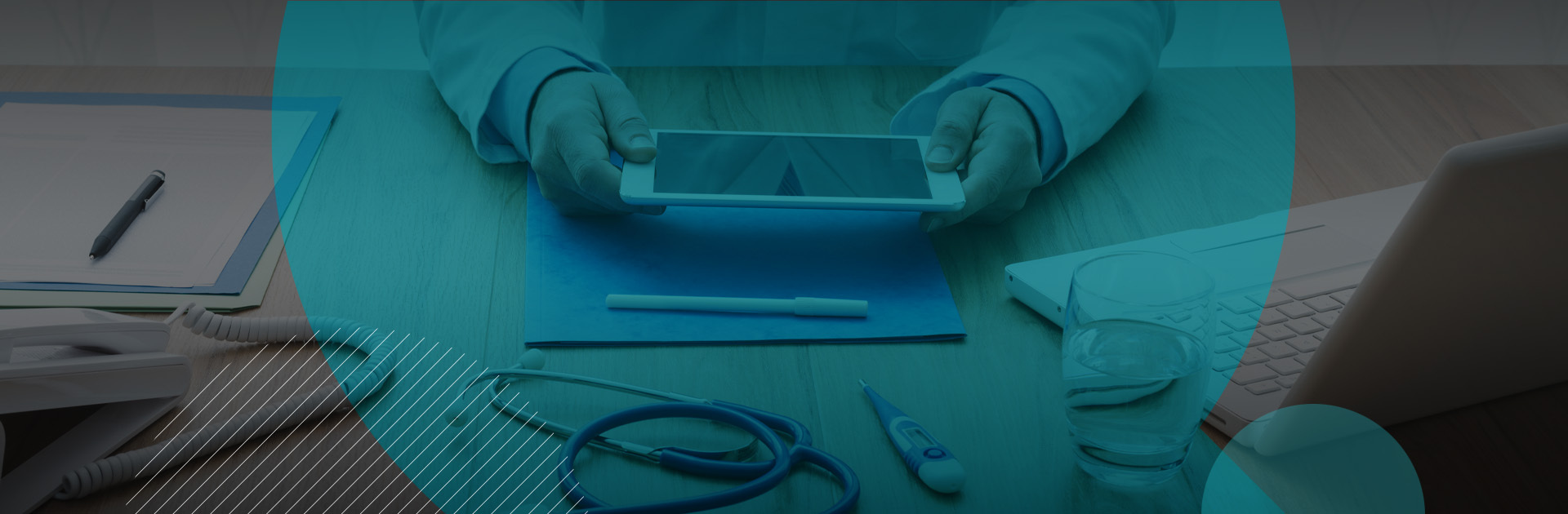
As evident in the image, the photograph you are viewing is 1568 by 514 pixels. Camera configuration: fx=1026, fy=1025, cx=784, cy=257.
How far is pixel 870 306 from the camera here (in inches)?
30.0

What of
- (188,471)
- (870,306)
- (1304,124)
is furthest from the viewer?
(1304,124)

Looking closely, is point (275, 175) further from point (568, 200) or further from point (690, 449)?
point (690, 449)

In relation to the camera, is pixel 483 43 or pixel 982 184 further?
pixel 483 43

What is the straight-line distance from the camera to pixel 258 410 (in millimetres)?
610

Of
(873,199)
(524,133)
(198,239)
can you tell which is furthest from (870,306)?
(198,239)

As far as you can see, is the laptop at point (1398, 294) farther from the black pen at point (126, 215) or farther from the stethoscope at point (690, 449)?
the black pen at point (126, 215)

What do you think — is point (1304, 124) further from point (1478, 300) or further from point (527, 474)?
point (527, 474)

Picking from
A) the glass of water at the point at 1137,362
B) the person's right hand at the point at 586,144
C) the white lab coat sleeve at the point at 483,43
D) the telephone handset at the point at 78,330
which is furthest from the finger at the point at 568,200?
the glass of water at the point at 1137,362

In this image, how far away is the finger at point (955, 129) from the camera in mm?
834

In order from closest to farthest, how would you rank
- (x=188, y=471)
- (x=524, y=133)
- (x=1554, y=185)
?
(x=1554, y=185)
(x=188, y=471)
(x=524, y=133)

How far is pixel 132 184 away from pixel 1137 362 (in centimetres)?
81

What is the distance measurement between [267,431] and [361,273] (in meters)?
0.20

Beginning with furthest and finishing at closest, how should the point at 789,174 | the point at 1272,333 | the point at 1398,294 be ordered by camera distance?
1. the point at 789,174
2. the point at 1272,333
3. the point at 1398,294
